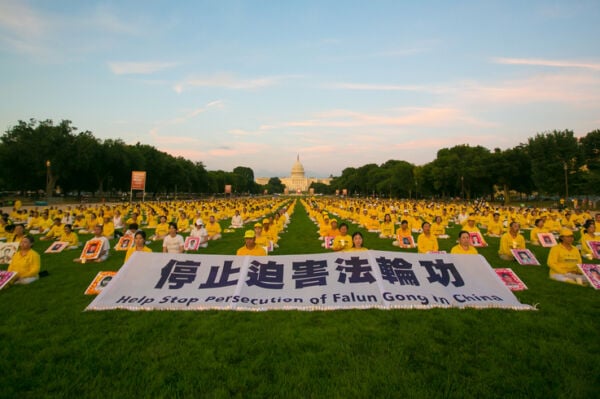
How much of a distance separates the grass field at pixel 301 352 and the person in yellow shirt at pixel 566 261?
132 centimetres

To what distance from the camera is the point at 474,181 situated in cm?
6756

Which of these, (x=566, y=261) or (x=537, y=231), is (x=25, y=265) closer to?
(x=566, y=261)

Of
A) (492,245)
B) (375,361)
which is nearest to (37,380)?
(375,361)

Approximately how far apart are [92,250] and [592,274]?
45.0ft

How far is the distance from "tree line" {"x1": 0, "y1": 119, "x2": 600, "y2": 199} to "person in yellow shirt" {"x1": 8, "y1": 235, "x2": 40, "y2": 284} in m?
39.7

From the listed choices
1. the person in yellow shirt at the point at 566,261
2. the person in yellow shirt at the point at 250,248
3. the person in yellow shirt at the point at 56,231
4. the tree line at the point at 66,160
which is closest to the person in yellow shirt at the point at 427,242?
the person in yellow shirt at the point at 566,261

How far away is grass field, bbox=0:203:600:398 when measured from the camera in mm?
4355

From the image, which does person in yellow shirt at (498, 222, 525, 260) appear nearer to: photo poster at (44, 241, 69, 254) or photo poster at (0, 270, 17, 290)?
photo poster at (0, 270, 17, 290)

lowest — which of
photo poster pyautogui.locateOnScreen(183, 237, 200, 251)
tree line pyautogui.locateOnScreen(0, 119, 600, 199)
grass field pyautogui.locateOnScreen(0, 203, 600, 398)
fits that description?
grass field pyautogui.locateOnScreen(0, 203, 600, 398)

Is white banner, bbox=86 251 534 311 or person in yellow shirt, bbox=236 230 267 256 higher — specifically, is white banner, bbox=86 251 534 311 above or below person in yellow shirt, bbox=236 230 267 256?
below

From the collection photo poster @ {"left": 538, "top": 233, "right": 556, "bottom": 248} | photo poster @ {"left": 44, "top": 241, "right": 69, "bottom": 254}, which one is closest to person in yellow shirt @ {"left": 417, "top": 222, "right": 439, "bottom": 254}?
photo poster @ {"left": 538, "top": 233, "right": 556, "bottom": 248}

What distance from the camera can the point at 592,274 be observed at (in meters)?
8.30

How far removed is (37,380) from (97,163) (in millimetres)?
61880

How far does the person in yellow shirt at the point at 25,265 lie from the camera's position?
8.93 metres
